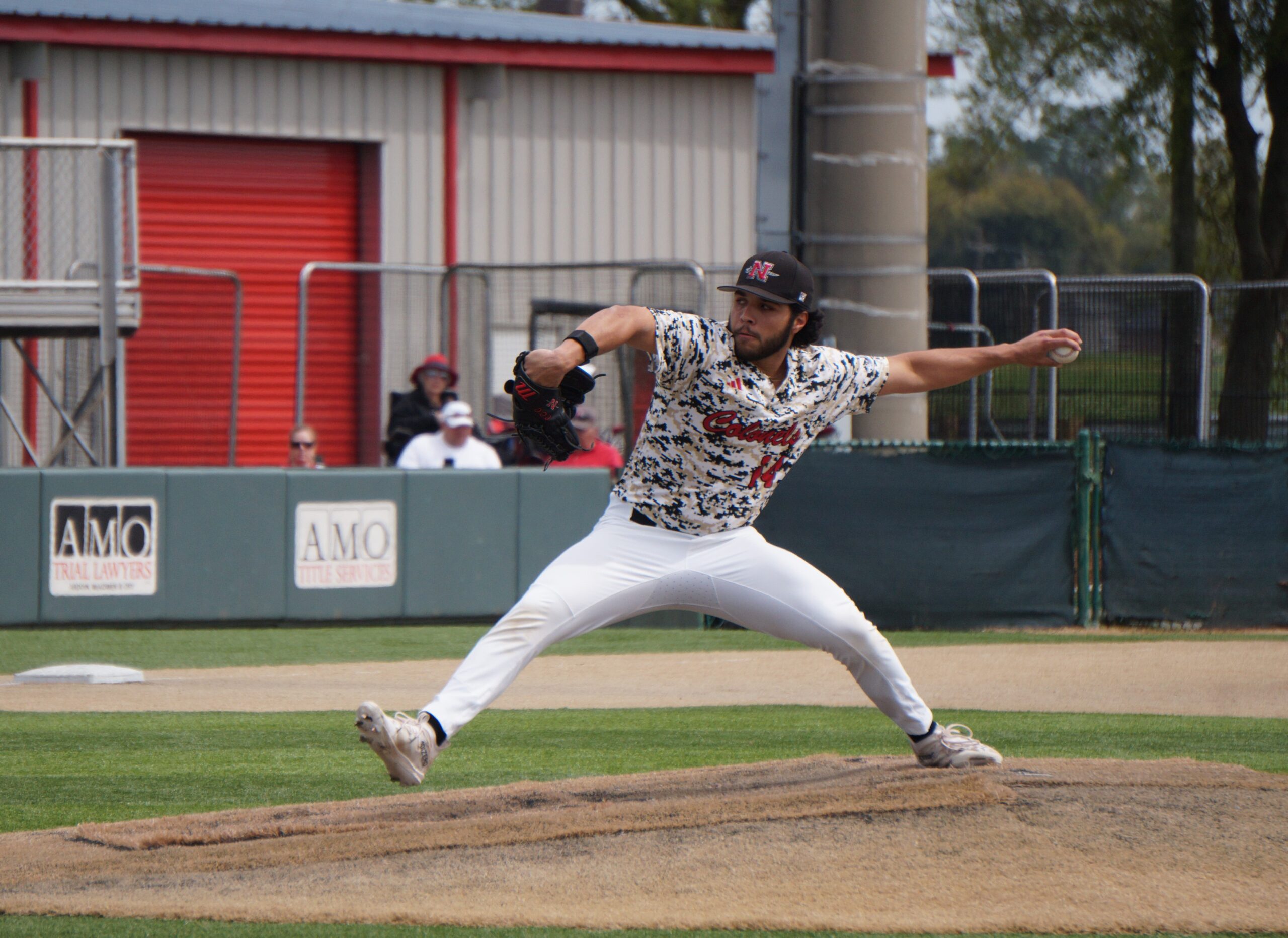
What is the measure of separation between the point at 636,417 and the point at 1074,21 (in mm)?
11657

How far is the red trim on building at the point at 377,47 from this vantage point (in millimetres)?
17109

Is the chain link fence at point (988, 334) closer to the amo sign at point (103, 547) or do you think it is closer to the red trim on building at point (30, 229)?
the amo sign at point (103, 547)

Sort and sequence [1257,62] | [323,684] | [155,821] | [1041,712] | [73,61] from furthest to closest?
[1257,62] < [73,61] < [323,684] < [1041,712] < [155,821]

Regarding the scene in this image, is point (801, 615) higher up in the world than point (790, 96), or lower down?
lower down

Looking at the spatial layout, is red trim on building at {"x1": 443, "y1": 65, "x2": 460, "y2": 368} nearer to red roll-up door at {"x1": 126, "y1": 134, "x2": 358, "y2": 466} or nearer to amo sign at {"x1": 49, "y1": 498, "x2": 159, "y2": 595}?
red roll-up door at {"x1": 126, "y1": 134, "x2": 358, "y2": 466}

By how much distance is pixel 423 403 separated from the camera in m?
14.0

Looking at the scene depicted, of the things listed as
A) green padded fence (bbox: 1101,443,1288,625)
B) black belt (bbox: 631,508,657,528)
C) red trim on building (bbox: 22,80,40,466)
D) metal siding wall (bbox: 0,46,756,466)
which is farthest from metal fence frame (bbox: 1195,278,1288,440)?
red trim on building (bbox: 22,80,40,466)

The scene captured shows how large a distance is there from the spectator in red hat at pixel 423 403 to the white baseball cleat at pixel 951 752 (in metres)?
8.35

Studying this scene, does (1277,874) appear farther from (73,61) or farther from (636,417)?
(73,61)

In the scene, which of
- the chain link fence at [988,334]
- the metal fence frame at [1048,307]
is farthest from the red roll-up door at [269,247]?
the metal fence frame at [1048,307]

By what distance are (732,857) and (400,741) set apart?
3.48 feet

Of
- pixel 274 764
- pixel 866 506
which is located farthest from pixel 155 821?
pixel 866 506

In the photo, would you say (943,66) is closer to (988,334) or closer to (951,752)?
(988,334)

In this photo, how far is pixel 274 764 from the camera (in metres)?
6.96
